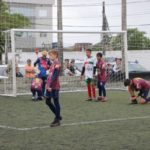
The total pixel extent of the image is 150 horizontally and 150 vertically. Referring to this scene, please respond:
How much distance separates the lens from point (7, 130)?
12453mm

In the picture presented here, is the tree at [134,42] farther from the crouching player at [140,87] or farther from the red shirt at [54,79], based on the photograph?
the red shirt at [54,79]

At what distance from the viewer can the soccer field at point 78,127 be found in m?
10.4

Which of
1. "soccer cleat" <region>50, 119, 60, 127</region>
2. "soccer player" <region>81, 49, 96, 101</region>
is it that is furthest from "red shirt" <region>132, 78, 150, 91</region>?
"soccer cleat" <region>50, 119, 60, 127</region>

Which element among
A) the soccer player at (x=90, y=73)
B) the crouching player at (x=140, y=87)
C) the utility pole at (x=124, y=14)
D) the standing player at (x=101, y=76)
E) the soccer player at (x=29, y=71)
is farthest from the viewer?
the utility pole at (x=124, y=14)

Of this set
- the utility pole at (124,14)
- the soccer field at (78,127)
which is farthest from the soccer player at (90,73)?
the utility pole at (124,14)

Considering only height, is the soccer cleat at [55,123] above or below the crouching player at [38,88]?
below

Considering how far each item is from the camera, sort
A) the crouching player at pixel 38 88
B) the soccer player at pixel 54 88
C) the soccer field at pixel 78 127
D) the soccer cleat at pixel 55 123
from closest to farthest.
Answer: the soccer field at pixel 78 127
the soccer cleat at pixel 55 123
the soccer player at pixel 54 88
the crouching player at pixel 38 88

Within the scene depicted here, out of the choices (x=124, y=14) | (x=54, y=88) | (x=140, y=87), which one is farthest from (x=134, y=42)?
(x=54, y=88)

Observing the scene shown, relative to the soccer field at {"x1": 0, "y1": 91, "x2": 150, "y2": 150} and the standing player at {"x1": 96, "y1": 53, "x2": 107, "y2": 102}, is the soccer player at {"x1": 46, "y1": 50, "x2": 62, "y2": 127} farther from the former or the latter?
the standing player at {"x1": 96, "y1": 53, "x2": 107, "y2": 102}

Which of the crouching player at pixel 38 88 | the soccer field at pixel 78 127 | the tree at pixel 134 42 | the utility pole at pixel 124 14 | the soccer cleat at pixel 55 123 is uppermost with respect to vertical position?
the utility pole at pixel 124 14

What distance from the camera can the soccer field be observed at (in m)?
10.4

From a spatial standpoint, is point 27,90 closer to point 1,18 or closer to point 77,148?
point 77,148

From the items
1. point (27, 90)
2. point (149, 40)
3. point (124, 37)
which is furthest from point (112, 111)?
point (149, 40)

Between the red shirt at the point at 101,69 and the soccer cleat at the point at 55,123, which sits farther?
the red shirt at the point at 101,69
